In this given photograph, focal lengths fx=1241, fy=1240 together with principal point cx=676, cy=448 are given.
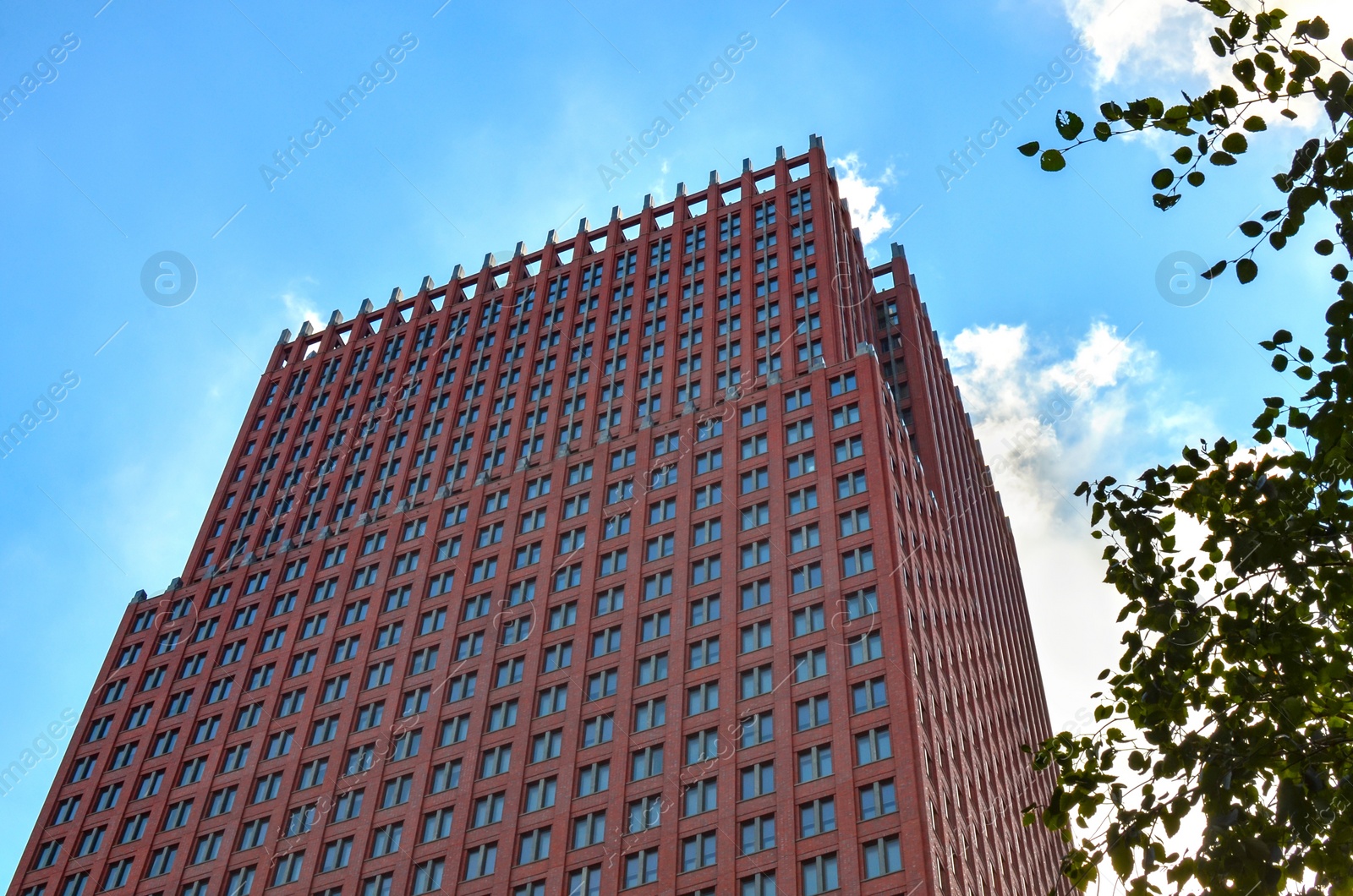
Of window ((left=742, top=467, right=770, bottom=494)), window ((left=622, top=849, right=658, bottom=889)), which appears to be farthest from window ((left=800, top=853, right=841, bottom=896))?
window ((left=742, top=467, right=770, bottom=494))

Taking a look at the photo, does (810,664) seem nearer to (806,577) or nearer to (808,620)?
(808,620)

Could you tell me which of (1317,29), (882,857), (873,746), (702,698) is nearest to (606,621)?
(702,698)

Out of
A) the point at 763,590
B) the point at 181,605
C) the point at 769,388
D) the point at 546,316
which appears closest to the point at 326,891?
the point at 763,590

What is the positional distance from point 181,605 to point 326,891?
124 ft

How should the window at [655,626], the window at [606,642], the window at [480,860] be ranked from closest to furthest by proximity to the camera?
1. the window at [480,860]
2. the window at [655,626]
3. the window at [606,642]

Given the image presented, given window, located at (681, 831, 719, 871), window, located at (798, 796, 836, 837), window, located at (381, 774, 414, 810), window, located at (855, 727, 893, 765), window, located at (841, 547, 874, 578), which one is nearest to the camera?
window, located at (798, 796, 836, 837)

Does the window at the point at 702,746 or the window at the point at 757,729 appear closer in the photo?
the window at the point at 757,729

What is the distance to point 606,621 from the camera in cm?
7969

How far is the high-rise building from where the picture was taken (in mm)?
66750

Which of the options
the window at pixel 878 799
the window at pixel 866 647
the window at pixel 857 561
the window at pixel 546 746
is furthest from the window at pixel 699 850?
the window at pixel 857 561

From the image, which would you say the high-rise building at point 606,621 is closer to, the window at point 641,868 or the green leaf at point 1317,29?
the window at point 641,868

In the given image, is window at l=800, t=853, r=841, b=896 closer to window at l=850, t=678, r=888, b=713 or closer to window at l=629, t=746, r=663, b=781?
window at l=850, t=678, r=888, b=713

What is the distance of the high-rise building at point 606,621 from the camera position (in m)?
66.8

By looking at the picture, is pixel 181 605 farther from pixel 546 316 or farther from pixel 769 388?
pixel 769 388
